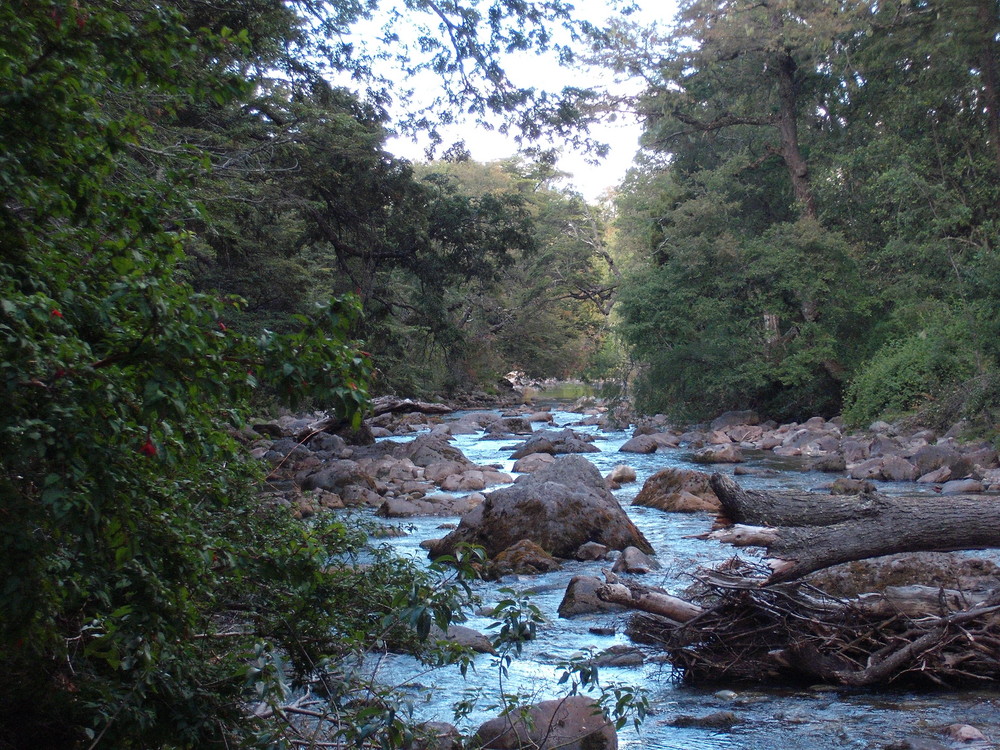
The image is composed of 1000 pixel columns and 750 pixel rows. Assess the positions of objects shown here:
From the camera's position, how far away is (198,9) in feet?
23.6

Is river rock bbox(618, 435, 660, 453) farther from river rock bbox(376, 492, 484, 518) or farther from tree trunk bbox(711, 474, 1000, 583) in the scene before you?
tree trunk bbox(711, 474, 1000, 583)

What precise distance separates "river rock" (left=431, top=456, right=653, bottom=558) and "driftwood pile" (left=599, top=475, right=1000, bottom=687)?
10.6 ft

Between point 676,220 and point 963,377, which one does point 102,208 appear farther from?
point 676,220

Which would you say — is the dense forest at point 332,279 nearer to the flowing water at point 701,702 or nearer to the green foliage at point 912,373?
the green foliage at point 912,373

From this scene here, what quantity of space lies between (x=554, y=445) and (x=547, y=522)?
9.48 m

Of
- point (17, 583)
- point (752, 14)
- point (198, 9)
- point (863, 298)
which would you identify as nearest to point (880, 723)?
point (17, 583)

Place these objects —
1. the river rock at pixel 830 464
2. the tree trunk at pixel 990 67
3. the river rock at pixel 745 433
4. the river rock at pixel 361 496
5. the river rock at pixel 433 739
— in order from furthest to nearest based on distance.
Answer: the river rock at pixel 745 433 → the tree trunk at pixel 990 67 → the river rock at pixel 830 464 → the river rock at pixel 361 496 → the river rock at pixel 433 739

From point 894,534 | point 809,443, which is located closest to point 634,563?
point 894,534

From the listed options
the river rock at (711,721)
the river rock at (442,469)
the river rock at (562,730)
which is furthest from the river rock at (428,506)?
the river rock at (562,730)

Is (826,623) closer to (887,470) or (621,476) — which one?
(887,470)

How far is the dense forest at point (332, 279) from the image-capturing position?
214 cm

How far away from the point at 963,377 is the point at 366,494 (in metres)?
11.7

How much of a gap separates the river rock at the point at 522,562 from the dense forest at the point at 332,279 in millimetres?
2238

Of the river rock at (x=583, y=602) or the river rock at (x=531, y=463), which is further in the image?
the river rock at (x=531, y=463)
